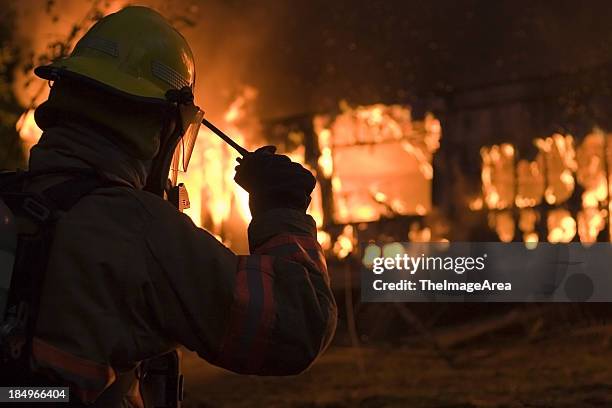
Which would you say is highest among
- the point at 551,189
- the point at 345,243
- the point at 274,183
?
the point at 551,189

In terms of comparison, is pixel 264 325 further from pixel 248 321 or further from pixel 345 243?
pixel 345 243

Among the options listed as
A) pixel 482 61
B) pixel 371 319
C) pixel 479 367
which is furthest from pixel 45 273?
pixel 482 61

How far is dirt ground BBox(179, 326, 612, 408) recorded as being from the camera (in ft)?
24.0

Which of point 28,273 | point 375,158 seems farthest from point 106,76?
point 375,158

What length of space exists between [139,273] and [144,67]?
23.0 inches

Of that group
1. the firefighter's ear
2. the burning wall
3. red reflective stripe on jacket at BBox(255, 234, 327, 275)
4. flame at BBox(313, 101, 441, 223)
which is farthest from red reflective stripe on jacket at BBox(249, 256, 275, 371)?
flame at BBox(313, 101, 441, 223)

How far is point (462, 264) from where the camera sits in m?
11.2

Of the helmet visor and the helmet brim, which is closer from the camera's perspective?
the helmet brim

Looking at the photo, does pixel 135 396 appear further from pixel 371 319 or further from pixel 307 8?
pixel 307 8

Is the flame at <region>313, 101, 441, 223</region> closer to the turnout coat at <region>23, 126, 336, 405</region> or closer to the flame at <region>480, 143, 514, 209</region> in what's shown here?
the flame at <region>480, 143, 514, 209</region>

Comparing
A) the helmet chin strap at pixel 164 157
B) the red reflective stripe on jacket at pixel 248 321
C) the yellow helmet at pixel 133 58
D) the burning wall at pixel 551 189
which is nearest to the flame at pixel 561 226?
the burning wall at pixel 551 189

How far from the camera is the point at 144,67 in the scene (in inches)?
83.0

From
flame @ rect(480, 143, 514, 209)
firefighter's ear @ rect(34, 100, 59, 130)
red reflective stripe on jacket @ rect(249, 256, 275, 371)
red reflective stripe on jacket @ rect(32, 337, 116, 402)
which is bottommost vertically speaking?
red reflective stripe on jacket @ rect(32, 337, 116, 402)

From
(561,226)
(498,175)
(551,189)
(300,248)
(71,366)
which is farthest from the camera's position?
(498,175)
